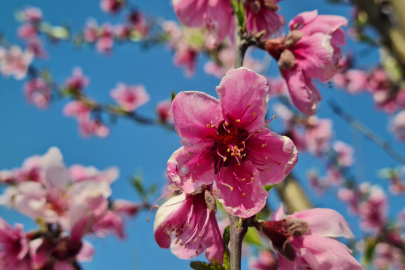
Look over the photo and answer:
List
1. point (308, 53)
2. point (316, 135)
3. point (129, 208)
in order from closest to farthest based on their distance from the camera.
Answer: point (308, 53) → point (129, 208) → point (316, 135)

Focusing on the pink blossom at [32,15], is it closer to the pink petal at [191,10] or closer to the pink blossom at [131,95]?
the pink blossom at [131,95]

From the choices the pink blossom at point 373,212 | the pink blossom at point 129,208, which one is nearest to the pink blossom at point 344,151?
the pink blossom at point 373,212

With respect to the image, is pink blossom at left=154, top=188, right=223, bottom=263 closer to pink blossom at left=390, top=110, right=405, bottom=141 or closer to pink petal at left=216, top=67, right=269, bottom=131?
pink petal at left=216, top=67, right=269, bottom=131

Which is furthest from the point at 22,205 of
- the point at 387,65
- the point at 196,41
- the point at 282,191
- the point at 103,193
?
the point at 387,65

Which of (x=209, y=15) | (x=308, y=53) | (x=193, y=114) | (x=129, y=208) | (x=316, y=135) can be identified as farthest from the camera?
(x=316, y=135)

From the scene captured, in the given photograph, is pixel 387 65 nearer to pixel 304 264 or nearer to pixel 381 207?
pixel 381 207

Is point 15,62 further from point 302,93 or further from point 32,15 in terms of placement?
point 302,93

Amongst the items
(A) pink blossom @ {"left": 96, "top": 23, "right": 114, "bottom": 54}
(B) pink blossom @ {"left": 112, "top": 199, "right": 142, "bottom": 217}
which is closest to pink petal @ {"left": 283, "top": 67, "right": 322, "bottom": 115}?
(B) pink blossom @ {"left": 112, "top": 199, "right": 142, "bottom": 217}

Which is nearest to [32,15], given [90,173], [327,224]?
[90,173]
